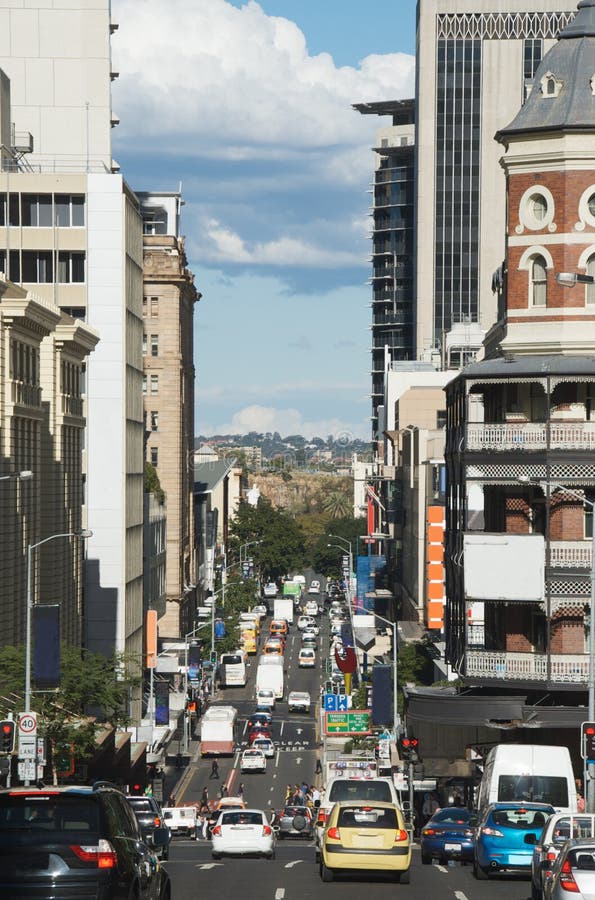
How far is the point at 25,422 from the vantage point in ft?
227

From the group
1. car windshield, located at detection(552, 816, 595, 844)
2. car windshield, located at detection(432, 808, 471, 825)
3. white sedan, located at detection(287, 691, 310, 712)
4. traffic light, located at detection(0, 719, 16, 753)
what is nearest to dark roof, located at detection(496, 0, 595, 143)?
car windshield, located at detection(432, 808, 471, 825)

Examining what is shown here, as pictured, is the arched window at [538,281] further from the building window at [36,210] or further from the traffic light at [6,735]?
the building window at [36,210]

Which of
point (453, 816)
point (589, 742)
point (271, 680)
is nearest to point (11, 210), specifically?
point (271, 680)

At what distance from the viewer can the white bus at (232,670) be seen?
141 metres

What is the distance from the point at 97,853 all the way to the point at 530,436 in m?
37.4

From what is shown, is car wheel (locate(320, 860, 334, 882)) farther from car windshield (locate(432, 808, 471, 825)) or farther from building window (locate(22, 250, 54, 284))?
building window (locate(22, 250, 54, 284))

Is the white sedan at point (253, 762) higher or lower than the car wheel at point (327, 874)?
lower

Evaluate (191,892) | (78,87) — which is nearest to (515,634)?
(191,892)

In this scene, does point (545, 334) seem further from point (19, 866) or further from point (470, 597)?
point (19, 866)

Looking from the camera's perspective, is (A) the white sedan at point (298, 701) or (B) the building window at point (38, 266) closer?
(B) the building window at point (38, 266)

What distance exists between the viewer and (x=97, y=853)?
17859 mm

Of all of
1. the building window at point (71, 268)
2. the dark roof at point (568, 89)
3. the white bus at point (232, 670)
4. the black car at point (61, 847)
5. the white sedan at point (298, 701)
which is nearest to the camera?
the black car at point (61, 847)

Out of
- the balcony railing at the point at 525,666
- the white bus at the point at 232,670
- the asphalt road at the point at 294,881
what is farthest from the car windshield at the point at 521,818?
the white bus at the point at 232,670

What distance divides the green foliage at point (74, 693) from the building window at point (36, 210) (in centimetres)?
2997
